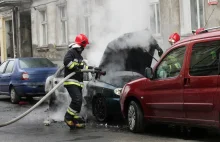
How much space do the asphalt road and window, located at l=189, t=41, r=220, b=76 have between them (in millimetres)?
1265

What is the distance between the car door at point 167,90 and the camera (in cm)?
752

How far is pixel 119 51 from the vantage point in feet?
36.1

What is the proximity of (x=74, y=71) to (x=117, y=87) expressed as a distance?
3.22ft

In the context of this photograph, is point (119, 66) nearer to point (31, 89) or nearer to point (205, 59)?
point (205, 59)

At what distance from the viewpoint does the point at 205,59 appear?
717cm

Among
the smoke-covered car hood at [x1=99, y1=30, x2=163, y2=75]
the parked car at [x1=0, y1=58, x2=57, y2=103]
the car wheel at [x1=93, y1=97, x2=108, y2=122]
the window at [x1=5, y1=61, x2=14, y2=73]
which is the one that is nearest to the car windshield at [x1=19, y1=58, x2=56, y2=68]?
the parked car at [x1=0, y1=58, x2=57, y2=103]

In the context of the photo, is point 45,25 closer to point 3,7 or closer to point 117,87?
point 3,7

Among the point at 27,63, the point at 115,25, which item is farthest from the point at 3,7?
the point at 115,25

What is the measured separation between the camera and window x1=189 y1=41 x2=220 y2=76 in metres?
6.95

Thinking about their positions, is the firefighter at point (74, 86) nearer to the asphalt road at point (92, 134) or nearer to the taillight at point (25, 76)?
the asphalt road at point (92, 134)

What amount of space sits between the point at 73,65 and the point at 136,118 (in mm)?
1887

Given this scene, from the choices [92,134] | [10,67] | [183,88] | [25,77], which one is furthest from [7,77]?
[183,88]

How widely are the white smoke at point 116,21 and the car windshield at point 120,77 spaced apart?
116 centimetres

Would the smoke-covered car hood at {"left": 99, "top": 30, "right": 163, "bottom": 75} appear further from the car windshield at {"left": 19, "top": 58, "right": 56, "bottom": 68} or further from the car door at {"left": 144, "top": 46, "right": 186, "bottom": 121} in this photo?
the car windshield at {"left": 19, "top": 58, "right": 56, "bottom": 68}
